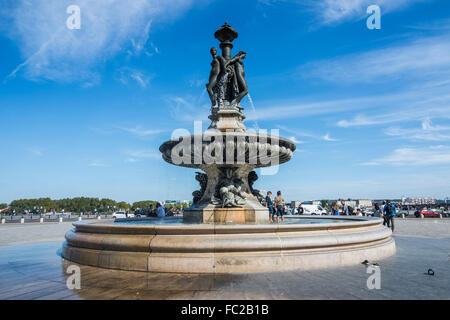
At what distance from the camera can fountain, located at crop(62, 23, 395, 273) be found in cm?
493

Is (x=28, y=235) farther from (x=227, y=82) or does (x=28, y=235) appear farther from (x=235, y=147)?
(x=235, y=147)

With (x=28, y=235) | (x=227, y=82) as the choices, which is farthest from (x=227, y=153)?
(x=28, y=235)

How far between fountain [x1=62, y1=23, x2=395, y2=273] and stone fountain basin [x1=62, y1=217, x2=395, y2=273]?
15mm

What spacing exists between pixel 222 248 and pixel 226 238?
201 mm

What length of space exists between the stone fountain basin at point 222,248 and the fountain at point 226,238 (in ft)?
0.05

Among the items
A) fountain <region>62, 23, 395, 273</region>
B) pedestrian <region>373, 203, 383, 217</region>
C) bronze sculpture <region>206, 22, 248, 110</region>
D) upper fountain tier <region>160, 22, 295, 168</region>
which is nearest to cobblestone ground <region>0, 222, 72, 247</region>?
fountain <region>62, 23, 395, 273</region>

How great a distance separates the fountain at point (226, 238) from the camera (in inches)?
194

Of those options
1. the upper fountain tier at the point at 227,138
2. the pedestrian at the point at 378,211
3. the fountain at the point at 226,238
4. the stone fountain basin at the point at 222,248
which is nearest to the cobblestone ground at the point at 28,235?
the fountain at the point at 226,238

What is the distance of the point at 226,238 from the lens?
508 centimetres

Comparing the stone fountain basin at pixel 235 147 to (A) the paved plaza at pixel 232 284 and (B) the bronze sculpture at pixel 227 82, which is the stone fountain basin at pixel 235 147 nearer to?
(B) the bronze sculpture at pixel 227 82

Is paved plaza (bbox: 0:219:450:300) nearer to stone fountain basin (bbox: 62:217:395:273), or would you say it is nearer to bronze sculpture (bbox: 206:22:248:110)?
stone fountain basin (bbox: 62:217:395:273)

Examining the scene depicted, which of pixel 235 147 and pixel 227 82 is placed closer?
pixel 235 147
